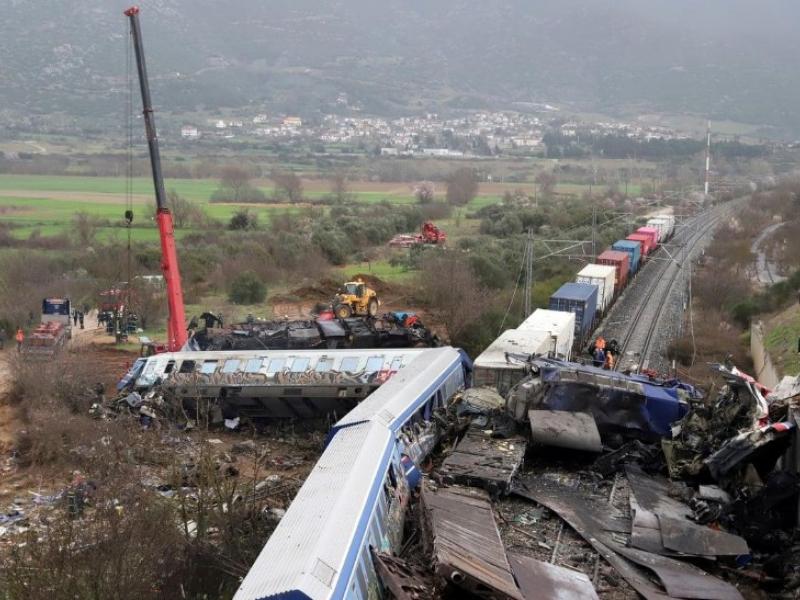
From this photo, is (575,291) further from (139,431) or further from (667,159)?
(667,159)

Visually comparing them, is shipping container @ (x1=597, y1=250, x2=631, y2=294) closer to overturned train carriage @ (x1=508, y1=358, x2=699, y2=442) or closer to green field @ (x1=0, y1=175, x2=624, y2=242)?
overturned train carriage @ (x1=508, y1=358, x2=699, y2=442)

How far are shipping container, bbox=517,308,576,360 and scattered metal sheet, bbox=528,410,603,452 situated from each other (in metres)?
9.19

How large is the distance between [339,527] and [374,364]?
13.1 metres

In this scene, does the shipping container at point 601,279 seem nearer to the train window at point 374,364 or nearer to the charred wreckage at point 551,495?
the train window at point 374,364

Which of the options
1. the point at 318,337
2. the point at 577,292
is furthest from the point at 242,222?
the point at 318,337

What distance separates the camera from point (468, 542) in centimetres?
988

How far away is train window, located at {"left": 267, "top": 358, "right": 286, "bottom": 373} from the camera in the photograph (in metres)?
22.4

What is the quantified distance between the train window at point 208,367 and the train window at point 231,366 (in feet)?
1.01

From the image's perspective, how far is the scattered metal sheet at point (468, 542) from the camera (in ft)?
28.4

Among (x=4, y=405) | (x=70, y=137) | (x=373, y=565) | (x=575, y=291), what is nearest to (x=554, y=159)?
(x=70, y=137)

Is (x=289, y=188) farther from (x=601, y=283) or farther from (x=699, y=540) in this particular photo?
(x=699, y=540)

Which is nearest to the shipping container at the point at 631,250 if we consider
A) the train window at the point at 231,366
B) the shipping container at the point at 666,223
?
the shipping container at the point at 666,223

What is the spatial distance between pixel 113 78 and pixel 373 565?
670ft

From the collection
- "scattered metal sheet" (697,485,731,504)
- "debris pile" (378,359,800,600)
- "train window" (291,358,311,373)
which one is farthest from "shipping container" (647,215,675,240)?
"scattered metal sheet" (697,485,731,504)
